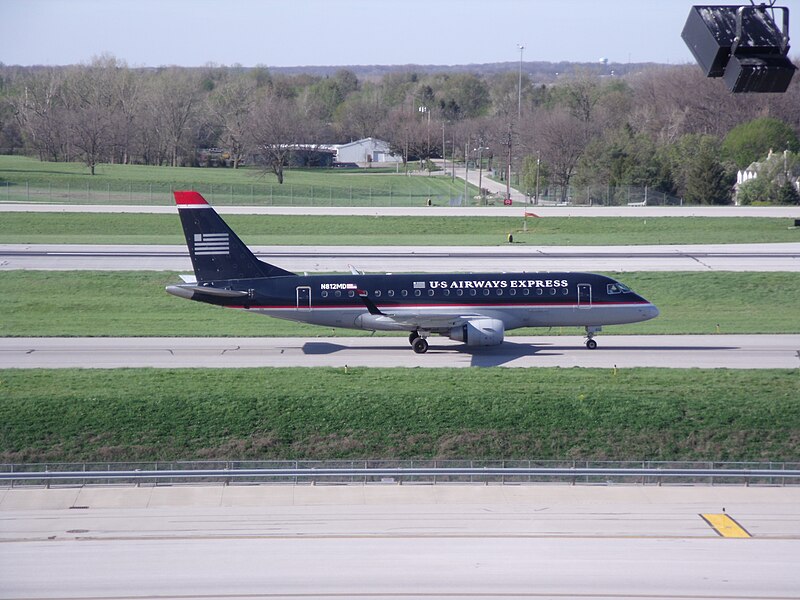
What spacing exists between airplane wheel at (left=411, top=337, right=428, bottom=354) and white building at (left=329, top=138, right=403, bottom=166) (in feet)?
426

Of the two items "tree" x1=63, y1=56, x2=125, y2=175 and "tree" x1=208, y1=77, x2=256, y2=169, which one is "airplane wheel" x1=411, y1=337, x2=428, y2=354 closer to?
"tree" x1=63, y1=56, x2=125, y2=175

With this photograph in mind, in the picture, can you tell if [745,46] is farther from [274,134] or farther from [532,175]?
[274,134]

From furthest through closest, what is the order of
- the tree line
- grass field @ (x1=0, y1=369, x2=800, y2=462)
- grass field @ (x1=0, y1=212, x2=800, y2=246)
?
the tree line → grass field @ (x1=0, y1=212, x2=800, y2=246) → grass field @ (x1=0, y1=369, x2=800, y2=462)

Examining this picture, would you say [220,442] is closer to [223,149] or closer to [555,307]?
[555,307]

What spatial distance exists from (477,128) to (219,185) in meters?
64.9

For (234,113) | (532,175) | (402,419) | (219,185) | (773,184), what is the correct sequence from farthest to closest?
A: 1. (234,113)
2. (532,175)
3. (219,185)
4. (773,184)
5. (402,419)

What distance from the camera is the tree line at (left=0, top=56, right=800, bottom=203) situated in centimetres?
10412

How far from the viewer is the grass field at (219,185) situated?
9394 centimetres

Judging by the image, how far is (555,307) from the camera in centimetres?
3638

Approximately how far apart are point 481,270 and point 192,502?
33298 millimetres

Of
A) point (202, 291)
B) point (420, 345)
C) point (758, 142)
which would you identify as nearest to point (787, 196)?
point (758, 142)

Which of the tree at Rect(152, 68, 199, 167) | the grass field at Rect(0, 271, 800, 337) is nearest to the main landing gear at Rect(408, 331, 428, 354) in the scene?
the grass field at Rect(0, 271, 800, 337)

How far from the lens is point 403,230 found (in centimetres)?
7350

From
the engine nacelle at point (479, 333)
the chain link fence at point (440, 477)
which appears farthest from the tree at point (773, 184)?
the chain link fence at point (440, 477)
